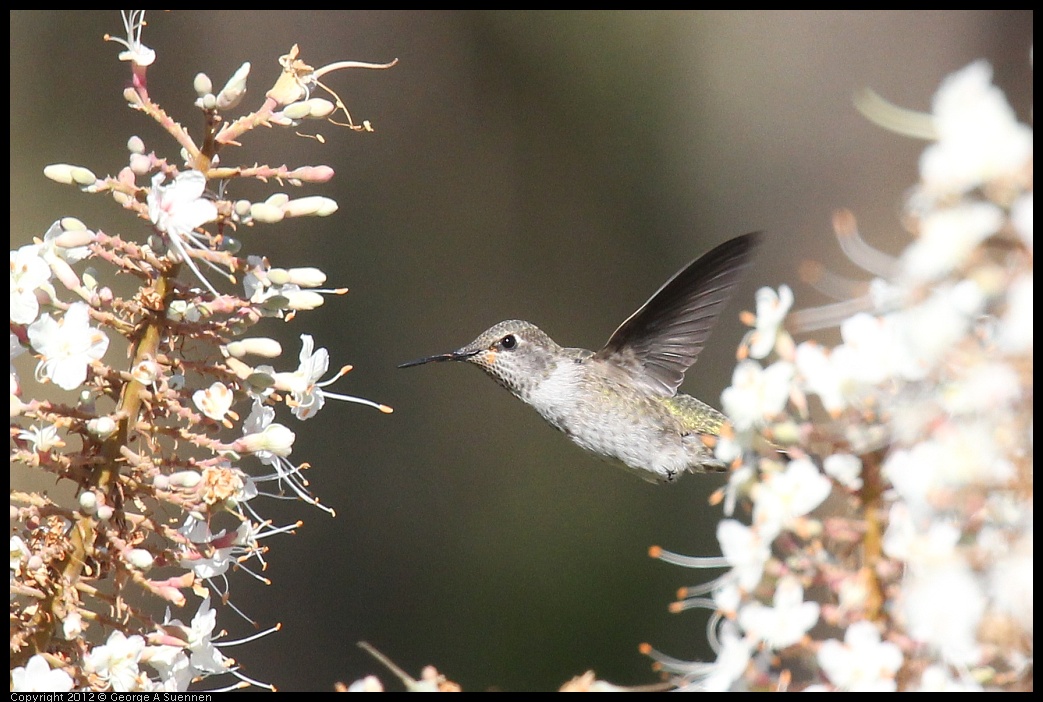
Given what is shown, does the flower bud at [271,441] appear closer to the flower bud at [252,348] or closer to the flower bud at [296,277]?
the flower bud at [252,348]

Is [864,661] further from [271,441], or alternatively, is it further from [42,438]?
[42,438]

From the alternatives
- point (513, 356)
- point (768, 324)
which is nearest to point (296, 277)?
point (768, 324)

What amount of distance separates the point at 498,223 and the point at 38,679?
237 inches

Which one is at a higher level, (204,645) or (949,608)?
(949,608)

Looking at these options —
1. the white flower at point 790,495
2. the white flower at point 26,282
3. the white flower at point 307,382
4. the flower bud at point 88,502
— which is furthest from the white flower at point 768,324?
the white flower at point 26,282

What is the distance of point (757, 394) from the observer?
1.50m

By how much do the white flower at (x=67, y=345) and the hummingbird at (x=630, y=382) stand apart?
1417 mm

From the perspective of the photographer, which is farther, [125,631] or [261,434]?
[261,434]

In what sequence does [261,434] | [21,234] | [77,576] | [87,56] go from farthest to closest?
[87,56] < [21,234] < [261,434] < [77,576]

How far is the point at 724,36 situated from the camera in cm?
A: 748

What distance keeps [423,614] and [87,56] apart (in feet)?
12.5

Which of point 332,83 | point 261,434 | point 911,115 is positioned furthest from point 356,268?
point 911,115

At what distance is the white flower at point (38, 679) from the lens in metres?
1.55

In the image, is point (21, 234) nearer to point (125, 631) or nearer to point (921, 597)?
point (125, 631)
